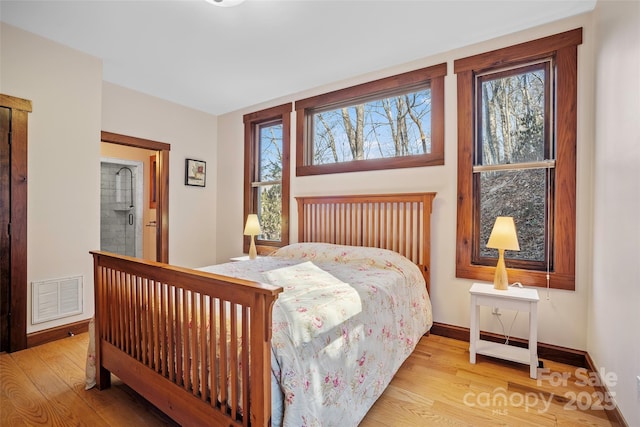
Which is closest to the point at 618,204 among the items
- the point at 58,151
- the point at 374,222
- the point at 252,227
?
the point at 374,222

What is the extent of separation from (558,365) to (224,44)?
3.60 meters

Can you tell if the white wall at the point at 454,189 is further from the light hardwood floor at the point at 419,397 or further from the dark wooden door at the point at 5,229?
the dark wooden door at the point at 5,229

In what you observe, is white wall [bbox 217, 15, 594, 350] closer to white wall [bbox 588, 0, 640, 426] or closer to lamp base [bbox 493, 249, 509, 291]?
white wall [bbox 588, 0, 640, 426]

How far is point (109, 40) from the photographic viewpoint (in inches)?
99.0

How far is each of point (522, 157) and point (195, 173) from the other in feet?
12.3

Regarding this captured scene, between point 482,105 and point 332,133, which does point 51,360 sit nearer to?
point 332,133

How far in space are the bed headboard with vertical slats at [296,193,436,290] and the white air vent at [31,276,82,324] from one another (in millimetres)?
2148

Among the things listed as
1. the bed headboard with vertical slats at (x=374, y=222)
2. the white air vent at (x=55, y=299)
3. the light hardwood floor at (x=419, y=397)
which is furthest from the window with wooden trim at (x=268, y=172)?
the light hardwood floor at (x=419, y=397)

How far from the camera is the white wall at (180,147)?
11.1 feet

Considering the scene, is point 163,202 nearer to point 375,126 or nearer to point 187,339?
point 375,126

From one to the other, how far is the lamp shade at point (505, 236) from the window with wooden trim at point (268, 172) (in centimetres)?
223

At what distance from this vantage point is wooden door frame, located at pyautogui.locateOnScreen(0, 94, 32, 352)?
7.70ft

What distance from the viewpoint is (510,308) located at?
207 cm

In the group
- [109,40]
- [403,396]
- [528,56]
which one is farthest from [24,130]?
[528,56]
